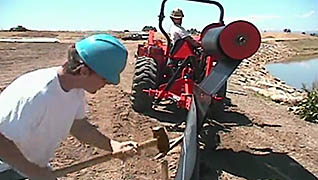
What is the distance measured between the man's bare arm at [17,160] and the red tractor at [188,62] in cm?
125

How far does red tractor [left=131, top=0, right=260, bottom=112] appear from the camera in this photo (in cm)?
319

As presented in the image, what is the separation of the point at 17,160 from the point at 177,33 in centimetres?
504

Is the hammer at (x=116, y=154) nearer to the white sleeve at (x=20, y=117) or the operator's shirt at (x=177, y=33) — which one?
the white sleeve at (x=20, y=117)

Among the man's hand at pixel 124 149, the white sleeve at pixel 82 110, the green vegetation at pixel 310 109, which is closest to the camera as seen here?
the white sleeve at pixel 82 110

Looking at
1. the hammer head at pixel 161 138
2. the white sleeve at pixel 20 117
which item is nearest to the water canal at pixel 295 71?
the hammer head at pixel 161 138

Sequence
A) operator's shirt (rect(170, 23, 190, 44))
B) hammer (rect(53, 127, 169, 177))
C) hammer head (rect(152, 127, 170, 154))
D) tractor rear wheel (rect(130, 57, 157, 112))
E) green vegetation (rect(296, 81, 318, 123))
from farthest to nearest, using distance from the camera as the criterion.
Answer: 1. green vegetation (rect(296, 81, 318, 123))
2. tractor rear wheel (rect(130, 57, 157, 112))
3. operator's shirt (rect(170, 23, 190, 44))
4. hammer head (rect(152, 127, 170, 154))
5. hammer (rect(53, 127, 169, 177))

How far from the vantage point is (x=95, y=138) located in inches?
111

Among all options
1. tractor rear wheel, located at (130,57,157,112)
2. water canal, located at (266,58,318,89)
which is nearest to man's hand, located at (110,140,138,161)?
tractor rear wheel, located at (130,57,157,112)

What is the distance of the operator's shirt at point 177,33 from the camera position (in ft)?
22.9

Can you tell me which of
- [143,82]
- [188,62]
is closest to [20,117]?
[188,62]

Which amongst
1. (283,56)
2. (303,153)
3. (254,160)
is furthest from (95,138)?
(283,56)

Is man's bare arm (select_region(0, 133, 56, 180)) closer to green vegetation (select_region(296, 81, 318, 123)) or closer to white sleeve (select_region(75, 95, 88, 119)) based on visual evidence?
white sleeve (select_region(75, 95, 88, 119))

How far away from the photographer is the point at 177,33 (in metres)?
7.09

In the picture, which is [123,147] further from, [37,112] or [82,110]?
[37,112]
